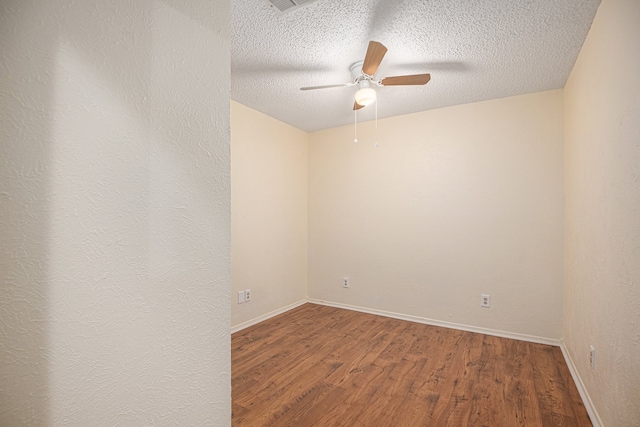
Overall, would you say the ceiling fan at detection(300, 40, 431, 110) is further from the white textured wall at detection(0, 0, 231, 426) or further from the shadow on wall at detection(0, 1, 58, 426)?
the shadow on wall at detection(0, 1, 58, 426)

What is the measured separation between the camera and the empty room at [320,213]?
641 mm

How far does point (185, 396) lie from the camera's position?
0.87 meters

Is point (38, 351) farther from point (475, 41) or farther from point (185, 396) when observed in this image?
point (475, 41)

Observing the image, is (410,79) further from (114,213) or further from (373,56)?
(114,213)

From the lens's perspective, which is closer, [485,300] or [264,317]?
[485,300]

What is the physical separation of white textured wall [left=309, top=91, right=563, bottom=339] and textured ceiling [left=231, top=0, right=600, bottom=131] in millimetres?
411

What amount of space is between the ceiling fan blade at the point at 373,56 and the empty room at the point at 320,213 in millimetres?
12

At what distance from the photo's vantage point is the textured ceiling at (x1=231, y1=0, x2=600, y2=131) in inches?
66.2

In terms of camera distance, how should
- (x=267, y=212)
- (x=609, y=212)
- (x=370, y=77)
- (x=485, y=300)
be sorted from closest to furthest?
(x=609, y=212) → (x=370, y=77) → (x=485, y=300) → (x=267, y=212)

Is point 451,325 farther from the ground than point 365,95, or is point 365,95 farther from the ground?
point 365,95

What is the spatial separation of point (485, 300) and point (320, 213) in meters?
2.13

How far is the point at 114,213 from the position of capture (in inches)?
28.4

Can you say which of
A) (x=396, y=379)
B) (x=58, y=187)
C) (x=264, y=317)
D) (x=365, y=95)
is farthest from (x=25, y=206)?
(x=264, y=317)

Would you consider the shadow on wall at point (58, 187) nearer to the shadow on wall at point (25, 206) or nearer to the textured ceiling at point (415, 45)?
the shadow on wall at point (25, 206)
